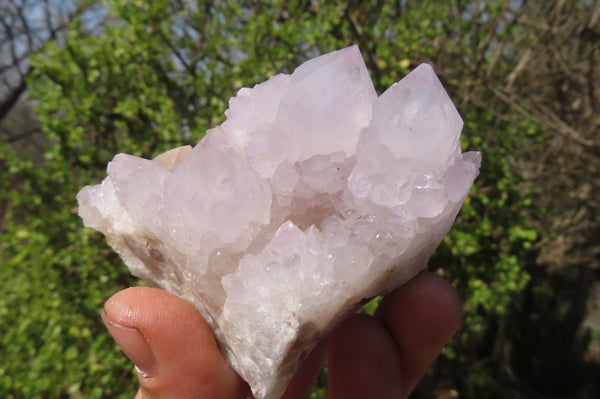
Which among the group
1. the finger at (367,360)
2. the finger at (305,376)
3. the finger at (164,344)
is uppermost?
the finger at (164,344)

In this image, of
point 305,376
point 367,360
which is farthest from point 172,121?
point 367,360

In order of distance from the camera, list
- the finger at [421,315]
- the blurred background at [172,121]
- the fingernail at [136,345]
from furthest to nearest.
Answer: the blurred background at [172,121] → the finger at [421,315] → the fingernail at [136,345]

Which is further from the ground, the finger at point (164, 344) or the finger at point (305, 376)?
the finger at point (164, 344)

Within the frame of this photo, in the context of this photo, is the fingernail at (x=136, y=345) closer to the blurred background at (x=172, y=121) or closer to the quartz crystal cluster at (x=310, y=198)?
the quartz crystal cluster at (x=310, y=198)

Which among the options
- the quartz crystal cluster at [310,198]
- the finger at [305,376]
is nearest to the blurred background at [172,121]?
the finger at [305,376]

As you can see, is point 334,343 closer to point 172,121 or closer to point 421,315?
point 421,315

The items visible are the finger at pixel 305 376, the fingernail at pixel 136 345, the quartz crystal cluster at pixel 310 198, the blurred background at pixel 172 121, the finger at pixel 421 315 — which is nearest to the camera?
the quartz crystal cluster at pixel 310 198

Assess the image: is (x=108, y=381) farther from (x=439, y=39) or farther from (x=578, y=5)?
(x=578, y=5)

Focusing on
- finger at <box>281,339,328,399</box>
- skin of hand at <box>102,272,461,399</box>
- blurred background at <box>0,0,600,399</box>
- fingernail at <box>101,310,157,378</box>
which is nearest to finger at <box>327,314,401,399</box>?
skin of hand at <box>102,272,461,399</box>
